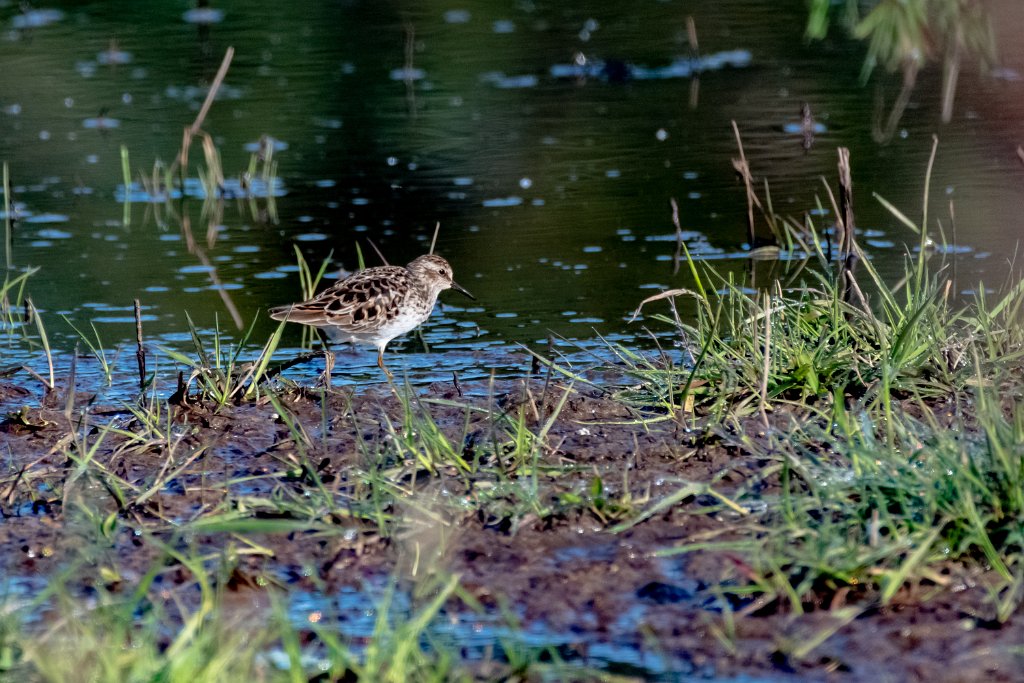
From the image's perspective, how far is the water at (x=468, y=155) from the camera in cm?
973

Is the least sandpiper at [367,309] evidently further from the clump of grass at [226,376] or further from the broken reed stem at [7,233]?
the broken reed stem at [7,233]

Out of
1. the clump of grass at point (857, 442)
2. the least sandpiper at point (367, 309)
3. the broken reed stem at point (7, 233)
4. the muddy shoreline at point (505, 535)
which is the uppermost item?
the clump of grass at point (857, 442)

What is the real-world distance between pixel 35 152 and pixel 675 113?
6.31m

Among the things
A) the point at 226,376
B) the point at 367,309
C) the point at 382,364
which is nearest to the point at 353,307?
the point at 367,309

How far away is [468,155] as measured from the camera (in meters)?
13.8

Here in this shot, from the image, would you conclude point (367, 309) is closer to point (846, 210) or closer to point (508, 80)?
point (846, 210)

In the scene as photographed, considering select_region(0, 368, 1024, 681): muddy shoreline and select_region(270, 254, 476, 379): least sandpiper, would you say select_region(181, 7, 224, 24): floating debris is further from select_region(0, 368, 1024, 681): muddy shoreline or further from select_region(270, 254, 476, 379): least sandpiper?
select_region(0, 368, 1024, 681): muddy shoreline

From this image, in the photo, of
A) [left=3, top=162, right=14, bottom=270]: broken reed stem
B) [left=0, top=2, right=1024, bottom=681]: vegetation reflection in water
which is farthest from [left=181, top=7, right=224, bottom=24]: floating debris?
[left=0, top=2, right=1024, bottom=681]: vegetation reflection in water

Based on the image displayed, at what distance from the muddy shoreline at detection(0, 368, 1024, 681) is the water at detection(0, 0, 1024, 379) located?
5.36 ft

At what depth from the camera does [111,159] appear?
14.1 meters

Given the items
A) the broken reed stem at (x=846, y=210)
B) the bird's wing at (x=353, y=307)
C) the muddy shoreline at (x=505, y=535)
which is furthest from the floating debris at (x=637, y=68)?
the muddy shoreline at (x=505, y=535)

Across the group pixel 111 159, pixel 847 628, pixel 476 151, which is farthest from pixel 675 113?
pixel 847 628

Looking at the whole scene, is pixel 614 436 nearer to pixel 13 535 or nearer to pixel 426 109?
pixel 13 535

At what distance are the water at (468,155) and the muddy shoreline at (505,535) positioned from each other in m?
1.63
